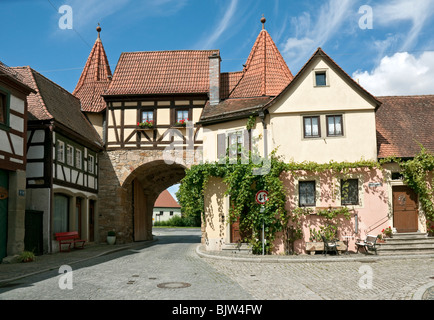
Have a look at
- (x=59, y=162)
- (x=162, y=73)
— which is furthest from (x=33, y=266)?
(x=162, y=73)

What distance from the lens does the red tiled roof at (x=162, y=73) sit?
25781mm

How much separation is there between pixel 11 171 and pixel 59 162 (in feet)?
14.2

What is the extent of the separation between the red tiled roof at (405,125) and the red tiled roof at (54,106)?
1348 centimetres

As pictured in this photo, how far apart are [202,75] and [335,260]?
14.3 meters

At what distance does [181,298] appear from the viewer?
A: 861cm

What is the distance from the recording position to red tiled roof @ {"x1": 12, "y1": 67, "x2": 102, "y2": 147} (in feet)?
68.1

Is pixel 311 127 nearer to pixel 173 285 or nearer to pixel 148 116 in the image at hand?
pixel 148 116

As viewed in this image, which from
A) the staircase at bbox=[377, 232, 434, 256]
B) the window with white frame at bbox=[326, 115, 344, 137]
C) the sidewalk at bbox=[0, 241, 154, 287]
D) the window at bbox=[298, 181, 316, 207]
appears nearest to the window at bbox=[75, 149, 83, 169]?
the sidewalk at bbox=[0, 241, 154, 287]

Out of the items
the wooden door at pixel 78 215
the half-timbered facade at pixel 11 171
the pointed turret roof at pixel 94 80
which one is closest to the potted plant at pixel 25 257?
the half-timbered facade at pixel 11 171

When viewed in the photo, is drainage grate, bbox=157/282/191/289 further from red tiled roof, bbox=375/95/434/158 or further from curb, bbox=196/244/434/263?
red tiled roof, bbox=375/95/434/158

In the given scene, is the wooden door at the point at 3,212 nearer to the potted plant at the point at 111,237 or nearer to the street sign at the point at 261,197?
the street sign at the point at 261,197

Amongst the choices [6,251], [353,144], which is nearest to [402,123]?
[353,144]

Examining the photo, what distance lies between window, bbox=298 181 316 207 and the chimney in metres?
7.28
